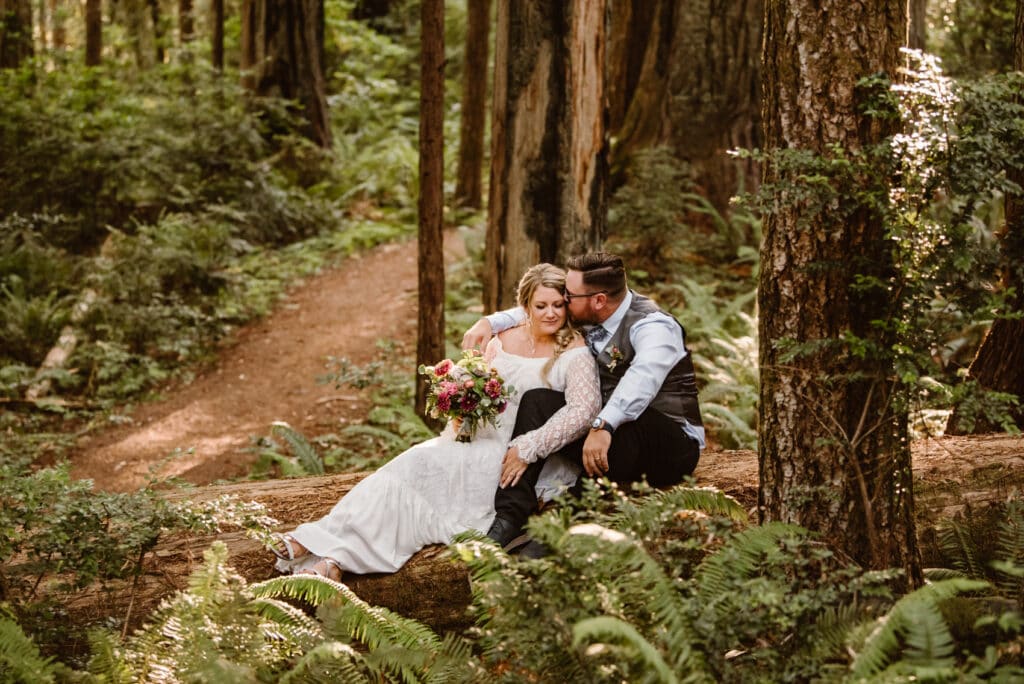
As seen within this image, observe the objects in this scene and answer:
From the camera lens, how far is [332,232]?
15.8 m

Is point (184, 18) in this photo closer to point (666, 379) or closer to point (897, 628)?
point (666, 379)

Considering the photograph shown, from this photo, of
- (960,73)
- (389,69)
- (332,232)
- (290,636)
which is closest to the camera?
(290,636)

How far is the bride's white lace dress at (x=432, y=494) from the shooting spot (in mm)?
4977

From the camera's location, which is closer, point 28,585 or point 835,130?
point 835,130

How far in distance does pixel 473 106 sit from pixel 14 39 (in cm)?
1005

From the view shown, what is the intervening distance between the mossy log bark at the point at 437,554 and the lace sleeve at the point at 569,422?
2.60 ft

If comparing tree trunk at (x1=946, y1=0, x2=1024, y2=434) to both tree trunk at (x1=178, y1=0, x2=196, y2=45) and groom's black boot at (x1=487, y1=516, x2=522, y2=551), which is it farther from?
tree trunk at (x1=178, y1=0, x2=196, y2=45)

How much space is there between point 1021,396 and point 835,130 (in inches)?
129

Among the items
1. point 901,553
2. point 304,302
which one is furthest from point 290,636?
point 304,302

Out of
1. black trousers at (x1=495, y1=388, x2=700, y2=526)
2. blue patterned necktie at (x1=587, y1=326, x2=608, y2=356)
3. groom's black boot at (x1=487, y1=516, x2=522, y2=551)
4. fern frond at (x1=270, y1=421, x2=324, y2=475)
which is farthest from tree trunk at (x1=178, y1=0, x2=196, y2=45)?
groom's black boot at (x1=487, y1=516, x2=522, y2=551)

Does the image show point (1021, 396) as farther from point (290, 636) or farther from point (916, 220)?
point (290, 636)

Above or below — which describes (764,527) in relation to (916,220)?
below

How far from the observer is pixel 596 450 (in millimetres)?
4848

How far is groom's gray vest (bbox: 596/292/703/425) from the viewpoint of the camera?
5.19 meters
